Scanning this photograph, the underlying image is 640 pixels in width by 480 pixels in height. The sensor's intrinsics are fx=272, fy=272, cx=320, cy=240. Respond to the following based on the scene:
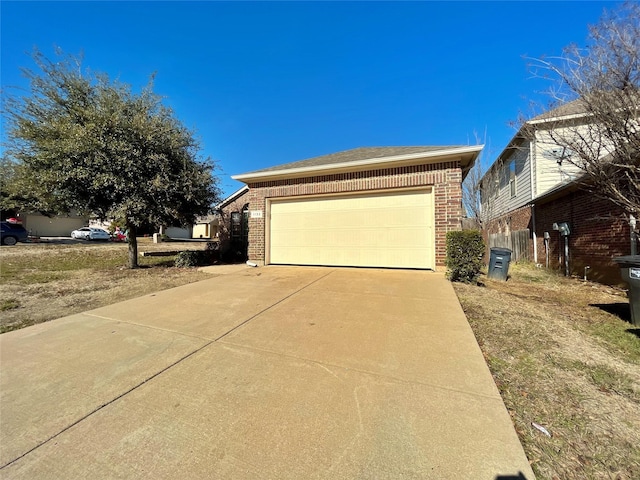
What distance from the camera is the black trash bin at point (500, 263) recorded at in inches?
282

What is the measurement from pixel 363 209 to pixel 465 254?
2.98m

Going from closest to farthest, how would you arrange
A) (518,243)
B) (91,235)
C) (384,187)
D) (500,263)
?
1. (500,263)
2. (384,187)
3. (518,243)
4. (91,235)

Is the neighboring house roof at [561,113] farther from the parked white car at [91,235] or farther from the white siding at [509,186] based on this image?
the parked white car at [91,235]

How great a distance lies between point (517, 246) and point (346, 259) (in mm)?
9416

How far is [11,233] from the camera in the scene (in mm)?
16656

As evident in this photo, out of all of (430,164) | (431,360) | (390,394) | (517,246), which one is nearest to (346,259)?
(430,164)

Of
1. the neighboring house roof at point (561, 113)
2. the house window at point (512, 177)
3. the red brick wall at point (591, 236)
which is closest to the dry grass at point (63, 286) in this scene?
the neighboring house roof at point (561, 113)

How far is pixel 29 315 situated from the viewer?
4.21 m

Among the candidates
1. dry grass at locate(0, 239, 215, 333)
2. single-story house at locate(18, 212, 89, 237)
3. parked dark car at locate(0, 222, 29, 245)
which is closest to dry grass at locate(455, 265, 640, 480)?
dry grass at locate(0, 239, 215, 333)

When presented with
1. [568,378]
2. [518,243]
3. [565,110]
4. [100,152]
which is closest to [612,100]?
[565,110]

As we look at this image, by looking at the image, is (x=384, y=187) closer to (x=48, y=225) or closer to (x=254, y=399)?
(x=254, y=399)

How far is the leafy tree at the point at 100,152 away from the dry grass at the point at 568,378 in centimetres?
848

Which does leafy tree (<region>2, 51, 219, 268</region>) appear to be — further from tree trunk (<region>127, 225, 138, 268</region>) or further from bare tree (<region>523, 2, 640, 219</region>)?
bare tree (<region>523, 2, 640, 219</region>)

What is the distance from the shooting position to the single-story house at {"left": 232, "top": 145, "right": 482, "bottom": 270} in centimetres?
693
